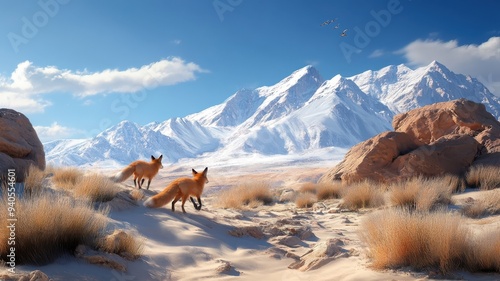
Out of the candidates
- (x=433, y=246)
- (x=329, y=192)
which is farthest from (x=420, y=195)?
(x=433, y=246)

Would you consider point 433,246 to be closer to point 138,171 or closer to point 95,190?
point 95,190

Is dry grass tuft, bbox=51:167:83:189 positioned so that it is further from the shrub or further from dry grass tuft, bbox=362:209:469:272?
the shrub

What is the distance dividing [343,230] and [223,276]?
4651 mm

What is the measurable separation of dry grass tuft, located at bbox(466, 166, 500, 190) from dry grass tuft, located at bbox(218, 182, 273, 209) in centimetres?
725

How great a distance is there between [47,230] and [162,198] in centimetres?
355

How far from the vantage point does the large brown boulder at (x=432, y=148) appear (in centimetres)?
1552

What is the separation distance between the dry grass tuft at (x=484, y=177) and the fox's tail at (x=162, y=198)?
10129 millimetres

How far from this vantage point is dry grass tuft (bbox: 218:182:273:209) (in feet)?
43.2

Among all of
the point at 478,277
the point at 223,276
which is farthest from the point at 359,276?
the point at 223,276

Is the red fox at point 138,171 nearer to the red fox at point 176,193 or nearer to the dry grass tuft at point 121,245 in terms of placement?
the red fox at point 176,193

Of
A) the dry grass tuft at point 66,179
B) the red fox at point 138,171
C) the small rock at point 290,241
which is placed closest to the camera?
the small rock at point 290,241

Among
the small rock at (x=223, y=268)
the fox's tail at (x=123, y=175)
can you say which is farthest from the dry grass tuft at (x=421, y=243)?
the fox's tail at (x=123, y=175)

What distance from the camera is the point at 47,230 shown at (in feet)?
14.0

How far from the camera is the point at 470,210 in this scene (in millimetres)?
8828
